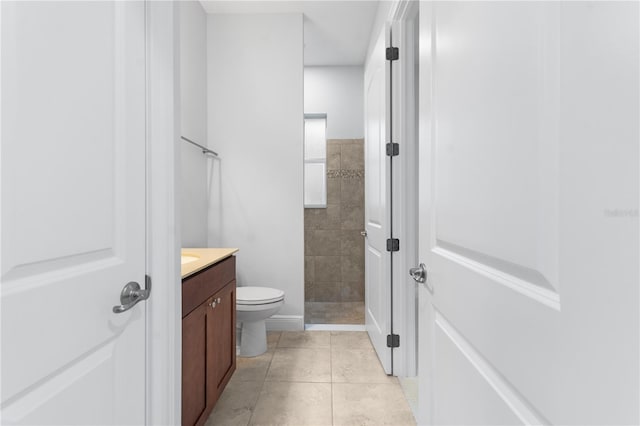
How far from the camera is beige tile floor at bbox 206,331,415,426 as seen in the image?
5.63ft

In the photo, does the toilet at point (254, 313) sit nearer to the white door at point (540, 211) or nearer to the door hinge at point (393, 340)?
the door hinge at point (393, 340)

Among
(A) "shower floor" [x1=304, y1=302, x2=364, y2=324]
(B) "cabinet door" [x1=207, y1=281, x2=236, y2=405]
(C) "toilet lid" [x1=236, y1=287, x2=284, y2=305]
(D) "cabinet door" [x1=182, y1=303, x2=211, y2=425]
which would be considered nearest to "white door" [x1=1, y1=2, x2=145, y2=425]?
(D) "cabinet door" [x1=182, y1=303, x2=211, y2=425]

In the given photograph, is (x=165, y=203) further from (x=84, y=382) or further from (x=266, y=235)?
(x=266, y=235)

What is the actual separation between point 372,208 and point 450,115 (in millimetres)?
1683

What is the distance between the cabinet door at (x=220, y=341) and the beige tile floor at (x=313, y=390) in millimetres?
180

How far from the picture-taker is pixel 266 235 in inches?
116

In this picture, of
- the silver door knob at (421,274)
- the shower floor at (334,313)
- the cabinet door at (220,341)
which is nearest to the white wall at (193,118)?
the cabinet door at (220,341)

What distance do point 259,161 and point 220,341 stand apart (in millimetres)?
1657

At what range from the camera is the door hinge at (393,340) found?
2086 millimetres

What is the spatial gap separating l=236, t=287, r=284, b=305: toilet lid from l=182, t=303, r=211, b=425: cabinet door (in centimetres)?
76

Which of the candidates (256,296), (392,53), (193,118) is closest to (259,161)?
(193,118)

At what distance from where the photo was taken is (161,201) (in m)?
0.98

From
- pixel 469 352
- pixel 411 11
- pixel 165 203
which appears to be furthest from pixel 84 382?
pixel 411 11

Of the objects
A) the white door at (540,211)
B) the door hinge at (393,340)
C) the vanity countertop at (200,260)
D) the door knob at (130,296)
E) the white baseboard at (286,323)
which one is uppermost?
the white door at (540,211)
